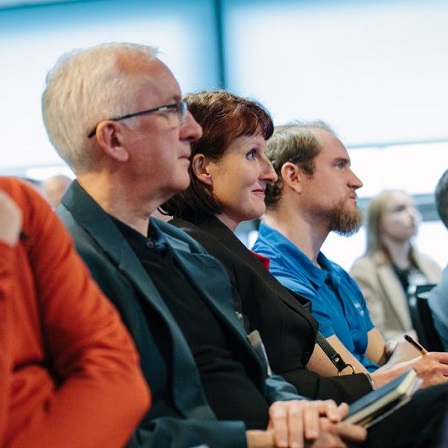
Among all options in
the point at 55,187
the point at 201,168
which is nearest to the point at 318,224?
the point at 201,168

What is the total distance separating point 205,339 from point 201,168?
0.77 metres

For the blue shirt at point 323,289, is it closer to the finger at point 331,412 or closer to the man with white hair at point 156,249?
the man with white hair at point 156,249

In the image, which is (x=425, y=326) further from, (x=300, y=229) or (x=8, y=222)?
(x=8, y=222)

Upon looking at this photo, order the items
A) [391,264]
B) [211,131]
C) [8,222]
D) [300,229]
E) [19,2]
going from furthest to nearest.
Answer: [19,2], [391,264], [300,229], [211,131], [8,222]

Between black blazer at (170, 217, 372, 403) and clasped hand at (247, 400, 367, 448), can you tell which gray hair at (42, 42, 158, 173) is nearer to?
black blazer at (170, 217, 372, 403)

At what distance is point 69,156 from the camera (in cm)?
193

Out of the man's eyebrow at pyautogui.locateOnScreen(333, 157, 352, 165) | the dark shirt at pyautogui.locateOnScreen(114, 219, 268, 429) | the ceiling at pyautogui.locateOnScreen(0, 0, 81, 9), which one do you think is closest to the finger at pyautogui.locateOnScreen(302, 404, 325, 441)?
the dark shirt at pyautogui.locateOnScreen(114, 219, 268, 429)

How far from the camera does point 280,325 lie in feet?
7.54

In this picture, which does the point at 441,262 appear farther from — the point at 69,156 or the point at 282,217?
the point at 69,156

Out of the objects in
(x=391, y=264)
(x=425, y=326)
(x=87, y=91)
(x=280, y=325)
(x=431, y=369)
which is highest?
(x=87, y=91)

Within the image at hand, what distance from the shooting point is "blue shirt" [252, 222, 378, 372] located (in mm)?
2818

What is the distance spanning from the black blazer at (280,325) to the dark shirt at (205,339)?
12.0 inches

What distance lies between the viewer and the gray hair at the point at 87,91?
1856 mm

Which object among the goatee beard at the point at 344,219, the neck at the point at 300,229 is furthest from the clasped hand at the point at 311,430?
the goatee beard at the point at 344,219
